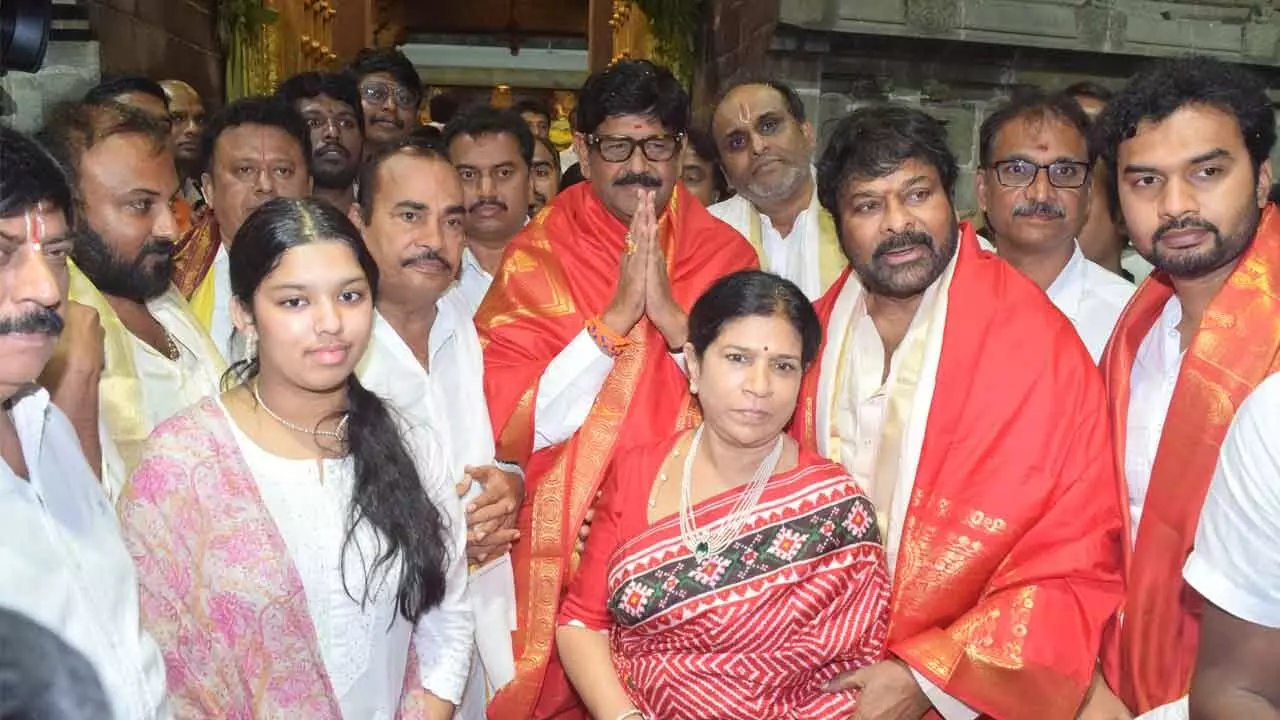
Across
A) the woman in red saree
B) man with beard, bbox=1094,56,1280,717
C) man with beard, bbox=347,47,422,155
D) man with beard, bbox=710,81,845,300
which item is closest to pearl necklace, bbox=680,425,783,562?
the woman in red saree

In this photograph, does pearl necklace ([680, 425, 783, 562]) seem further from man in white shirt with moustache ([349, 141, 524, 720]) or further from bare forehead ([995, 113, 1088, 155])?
bare forehead ([995, 113, 1088, 155])

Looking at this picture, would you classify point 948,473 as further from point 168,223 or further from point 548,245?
point 168,223

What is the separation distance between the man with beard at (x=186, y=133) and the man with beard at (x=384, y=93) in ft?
1.98

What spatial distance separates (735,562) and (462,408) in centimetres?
96

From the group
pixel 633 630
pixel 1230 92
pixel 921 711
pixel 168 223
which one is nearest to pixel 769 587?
pixel 633 630

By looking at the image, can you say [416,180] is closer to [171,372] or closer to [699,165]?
[171,372]

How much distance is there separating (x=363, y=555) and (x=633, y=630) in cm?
57

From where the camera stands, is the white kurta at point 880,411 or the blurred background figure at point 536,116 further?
the blurred background figure at point 536,116

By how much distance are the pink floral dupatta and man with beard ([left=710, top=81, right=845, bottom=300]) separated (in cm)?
229

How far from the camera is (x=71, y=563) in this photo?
1.47m

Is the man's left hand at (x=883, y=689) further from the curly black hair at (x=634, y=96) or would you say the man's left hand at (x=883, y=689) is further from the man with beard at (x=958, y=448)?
the curly black hair at (x=634, y=96)

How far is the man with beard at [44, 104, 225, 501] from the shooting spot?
233cm

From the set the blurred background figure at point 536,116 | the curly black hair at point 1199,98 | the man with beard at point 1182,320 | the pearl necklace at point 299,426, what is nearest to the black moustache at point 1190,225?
the man with beard at point 1182,320

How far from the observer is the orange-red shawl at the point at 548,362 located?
275 centimetres
